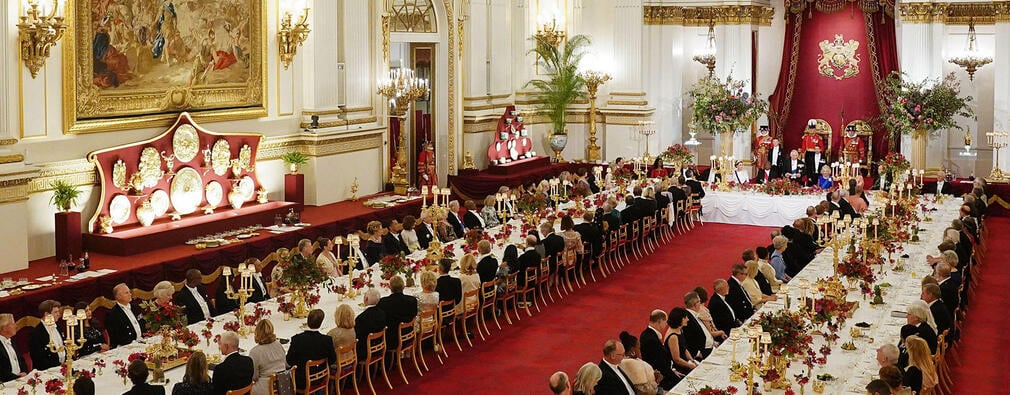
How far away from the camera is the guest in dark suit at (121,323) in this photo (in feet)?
39.3

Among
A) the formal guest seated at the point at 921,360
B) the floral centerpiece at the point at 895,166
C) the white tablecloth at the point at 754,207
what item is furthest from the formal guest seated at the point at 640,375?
the floral centerpiece at the point at 895,166

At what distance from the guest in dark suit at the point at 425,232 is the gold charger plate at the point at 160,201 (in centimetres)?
389

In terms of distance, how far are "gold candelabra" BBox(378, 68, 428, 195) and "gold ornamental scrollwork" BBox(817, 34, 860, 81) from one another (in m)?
11.3

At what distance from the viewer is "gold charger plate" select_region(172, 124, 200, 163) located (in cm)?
1803

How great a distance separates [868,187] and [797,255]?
11.3m

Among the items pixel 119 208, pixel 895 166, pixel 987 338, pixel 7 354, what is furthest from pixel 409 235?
pixel 895 166

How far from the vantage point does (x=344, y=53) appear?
22.0 metres

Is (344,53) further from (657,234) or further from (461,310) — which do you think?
(461,310)

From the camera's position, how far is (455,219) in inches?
729

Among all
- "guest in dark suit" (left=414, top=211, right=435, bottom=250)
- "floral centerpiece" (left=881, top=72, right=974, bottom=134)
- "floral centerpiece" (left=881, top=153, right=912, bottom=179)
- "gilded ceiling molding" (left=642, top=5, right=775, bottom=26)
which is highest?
"gilded ceiling molding" (left=642, top=5, right=775, bottom=26)

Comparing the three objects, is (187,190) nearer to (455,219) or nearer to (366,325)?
(455,219)

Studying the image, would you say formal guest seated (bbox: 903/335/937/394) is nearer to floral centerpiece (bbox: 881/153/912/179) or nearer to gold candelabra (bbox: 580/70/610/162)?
floral centerpiece (bbox: 881/153/912/179)

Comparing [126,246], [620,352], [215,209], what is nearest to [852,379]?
[620,352]

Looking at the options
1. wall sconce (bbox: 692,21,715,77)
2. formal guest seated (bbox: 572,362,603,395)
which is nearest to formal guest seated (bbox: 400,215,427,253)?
formal guest seated (bbox: 572,362,603,395)
